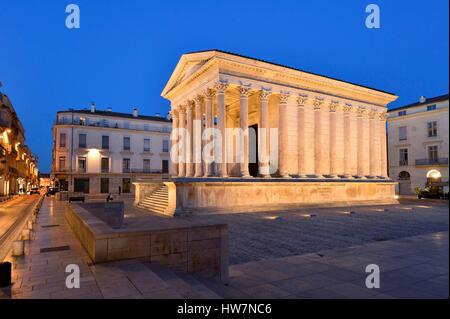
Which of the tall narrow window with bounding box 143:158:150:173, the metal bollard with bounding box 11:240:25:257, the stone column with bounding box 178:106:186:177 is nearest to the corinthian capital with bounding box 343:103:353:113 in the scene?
the stone column with bounding box 178:106:186:177

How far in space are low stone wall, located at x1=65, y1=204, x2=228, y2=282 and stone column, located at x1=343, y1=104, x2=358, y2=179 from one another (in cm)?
2479

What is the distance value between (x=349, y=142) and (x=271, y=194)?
39.4 ft

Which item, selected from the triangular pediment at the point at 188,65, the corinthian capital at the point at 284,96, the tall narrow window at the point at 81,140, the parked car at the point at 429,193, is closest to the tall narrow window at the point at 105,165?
the tall narrow window at the point at 81,140

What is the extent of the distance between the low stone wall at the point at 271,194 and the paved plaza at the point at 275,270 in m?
8.04

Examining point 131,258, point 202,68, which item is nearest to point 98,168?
point 202,68

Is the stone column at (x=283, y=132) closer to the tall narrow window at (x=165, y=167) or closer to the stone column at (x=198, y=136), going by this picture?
the stone column at (x=198, y=136)

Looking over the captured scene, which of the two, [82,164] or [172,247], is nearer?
[172,247]

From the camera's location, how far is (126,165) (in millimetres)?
52094

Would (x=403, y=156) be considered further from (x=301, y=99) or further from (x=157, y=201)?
(x=157, y=201)

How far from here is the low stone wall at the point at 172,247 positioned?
586 cm

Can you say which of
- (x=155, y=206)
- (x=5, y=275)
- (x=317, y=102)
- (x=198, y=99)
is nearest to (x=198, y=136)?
(x=198, y=99)

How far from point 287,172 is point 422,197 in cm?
1956

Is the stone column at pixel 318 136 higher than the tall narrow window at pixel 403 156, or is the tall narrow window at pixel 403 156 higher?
the stone column at pixel 318 136
